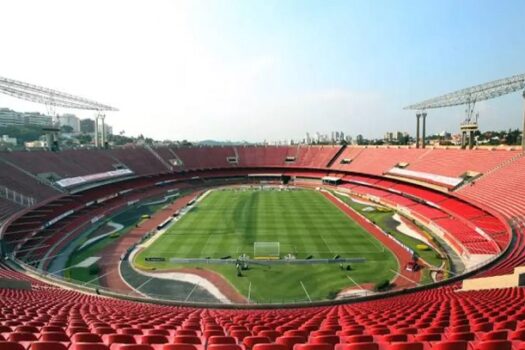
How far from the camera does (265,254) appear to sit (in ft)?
102

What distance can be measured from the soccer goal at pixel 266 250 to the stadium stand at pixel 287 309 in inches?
462

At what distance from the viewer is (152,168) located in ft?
235

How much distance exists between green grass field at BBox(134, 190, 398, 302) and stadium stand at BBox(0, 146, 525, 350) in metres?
6.28

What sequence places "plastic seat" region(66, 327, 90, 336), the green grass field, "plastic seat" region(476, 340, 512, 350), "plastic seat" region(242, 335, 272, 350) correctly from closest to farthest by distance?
"plastic seat" region(476, 340, 512, 350)
"plastic seat" region(242, 335, 272, 350)
"plastic seat" region(66, 327, 90, 336)
the green grass field

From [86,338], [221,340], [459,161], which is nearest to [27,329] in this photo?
[86,338]

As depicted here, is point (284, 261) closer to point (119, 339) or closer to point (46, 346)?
point (119, 339)

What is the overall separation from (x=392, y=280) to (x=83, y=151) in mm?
56973

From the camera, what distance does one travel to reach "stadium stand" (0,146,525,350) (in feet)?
20.0

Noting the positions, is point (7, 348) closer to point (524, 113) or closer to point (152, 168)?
point (524, 113)

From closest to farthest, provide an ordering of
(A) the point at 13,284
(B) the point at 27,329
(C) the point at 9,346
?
(C) the point at 9,346 < (B) the point at 27,329 < (A) the point at 13,284

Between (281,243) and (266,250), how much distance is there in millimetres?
3222

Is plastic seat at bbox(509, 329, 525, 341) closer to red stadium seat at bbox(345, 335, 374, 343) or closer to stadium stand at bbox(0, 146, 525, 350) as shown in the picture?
stadium stand at bbox(0, 146, 525, 350)

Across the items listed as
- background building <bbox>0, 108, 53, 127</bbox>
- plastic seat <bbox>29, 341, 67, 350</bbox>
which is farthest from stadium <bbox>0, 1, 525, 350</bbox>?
background building <bbox>0, 108, 53, 127</bbox>

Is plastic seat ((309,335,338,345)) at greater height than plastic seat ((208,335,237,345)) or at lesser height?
lesser
